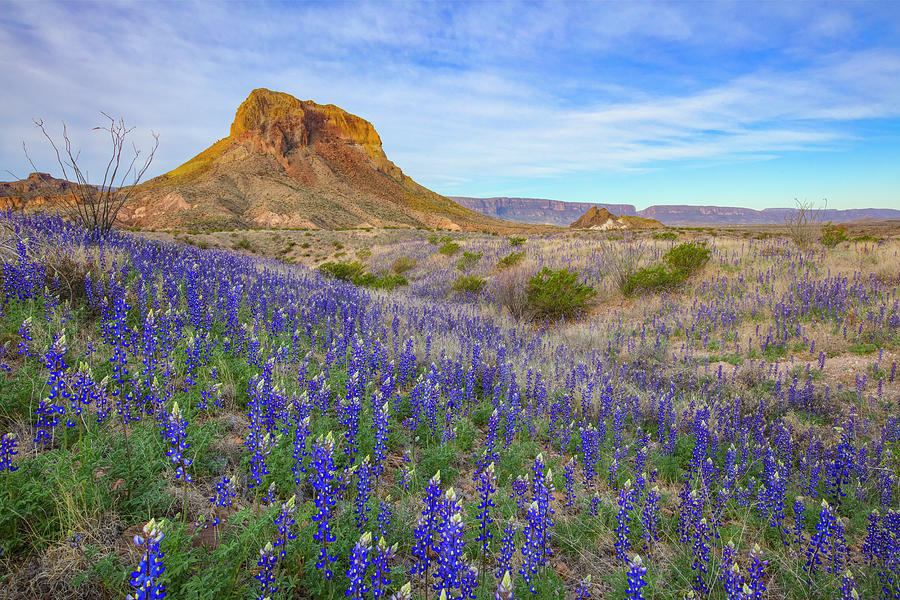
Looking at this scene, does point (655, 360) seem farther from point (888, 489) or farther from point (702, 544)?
point (702, 544)

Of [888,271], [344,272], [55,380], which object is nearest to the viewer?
[55,380]

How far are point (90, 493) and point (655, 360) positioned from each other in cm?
826

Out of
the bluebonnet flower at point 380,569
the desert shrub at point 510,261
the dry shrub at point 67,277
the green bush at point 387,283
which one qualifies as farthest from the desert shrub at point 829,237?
the dry shrub at point 67,277

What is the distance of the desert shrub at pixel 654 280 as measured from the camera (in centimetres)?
1150

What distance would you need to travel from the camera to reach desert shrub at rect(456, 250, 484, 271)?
17938 millimetres

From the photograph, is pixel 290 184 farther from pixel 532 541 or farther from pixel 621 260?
pixel 532 541

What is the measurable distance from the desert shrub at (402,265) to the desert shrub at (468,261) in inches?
112

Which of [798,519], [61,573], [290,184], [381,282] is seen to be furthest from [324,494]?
[290,184]

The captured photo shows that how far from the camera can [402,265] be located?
20.4 metres

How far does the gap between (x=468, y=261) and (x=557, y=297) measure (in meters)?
7.94

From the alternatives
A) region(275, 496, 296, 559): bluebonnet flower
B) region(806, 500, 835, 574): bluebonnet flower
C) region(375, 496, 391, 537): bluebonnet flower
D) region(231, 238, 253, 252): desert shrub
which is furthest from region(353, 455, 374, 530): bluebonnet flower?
region(231, 238, 253, 252): desert shrub

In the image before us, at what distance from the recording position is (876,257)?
10586 millimetres

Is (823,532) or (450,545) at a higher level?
(450,545)

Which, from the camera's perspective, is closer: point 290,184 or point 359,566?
point 359,566
